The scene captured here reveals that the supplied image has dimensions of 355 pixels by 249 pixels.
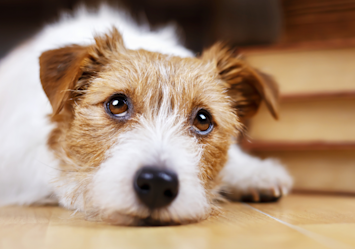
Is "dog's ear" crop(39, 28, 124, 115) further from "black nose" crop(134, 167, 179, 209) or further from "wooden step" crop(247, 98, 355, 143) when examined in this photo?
"wooden step" crop(247, 98, 355, 143)

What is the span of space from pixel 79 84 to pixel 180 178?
0.84 meters

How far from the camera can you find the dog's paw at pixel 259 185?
79.2 inches

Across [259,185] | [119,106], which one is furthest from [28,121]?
[259,185]

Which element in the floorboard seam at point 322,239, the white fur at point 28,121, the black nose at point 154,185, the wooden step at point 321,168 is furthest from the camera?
the wooden step at point 321,168

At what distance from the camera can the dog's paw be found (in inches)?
79.2

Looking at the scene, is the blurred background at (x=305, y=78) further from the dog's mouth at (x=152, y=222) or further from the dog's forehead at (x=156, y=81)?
the dog's mouth at (x=152, y=222)

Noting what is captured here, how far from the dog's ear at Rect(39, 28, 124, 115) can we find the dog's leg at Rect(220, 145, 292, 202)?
3.12 ft

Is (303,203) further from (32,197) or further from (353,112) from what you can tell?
(32,197)

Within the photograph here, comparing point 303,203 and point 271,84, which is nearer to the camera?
point 303,203

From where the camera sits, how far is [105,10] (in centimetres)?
312

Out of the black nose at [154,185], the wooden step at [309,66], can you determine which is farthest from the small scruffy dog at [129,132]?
the wooden step at [309,66]

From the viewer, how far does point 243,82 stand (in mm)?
2141

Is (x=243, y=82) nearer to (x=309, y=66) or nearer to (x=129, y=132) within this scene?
(x=309, y=66)

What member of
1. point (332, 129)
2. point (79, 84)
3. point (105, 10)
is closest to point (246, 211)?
point (79, 84)
